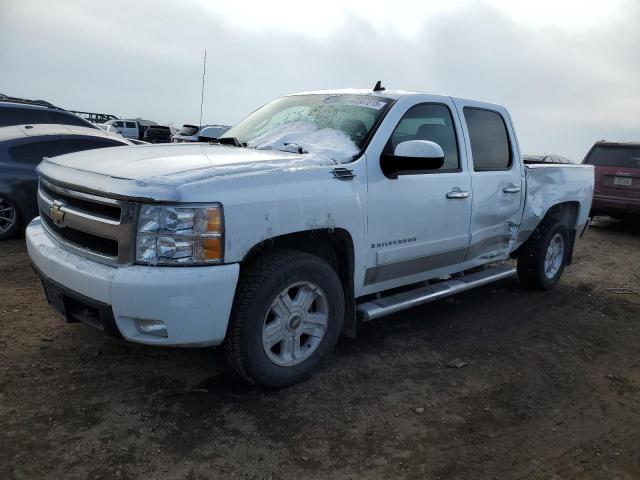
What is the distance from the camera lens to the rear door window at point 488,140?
4523 millimetres

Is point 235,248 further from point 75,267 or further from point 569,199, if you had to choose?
point 569,199

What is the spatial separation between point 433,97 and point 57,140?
505cm

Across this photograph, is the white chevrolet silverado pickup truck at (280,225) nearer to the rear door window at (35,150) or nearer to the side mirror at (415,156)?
the side mirror at (415,156)

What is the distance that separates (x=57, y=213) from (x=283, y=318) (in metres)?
1.46

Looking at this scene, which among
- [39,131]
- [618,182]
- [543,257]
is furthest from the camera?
[618,182]

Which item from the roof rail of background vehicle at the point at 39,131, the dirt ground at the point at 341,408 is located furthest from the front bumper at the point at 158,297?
the roof rail of background vehicle at the point at 39,131

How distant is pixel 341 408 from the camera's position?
313 centimetres

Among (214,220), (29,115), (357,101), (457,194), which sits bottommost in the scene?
(214,220)

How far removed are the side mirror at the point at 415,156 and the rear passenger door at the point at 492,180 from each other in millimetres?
1023

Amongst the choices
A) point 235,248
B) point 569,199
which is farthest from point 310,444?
point 569,199

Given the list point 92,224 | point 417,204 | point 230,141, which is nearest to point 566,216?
point 417,204

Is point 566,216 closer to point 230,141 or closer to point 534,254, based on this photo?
point 534,254

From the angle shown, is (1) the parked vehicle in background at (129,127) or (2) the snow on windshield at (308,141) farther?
(1) the parked vehicle in background at (129,127)

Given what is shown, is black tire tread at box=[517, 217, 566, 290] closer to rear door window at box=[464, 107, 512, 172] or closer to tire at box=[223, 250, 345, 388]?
rear door window at box=[464, 107, 512, 172]
